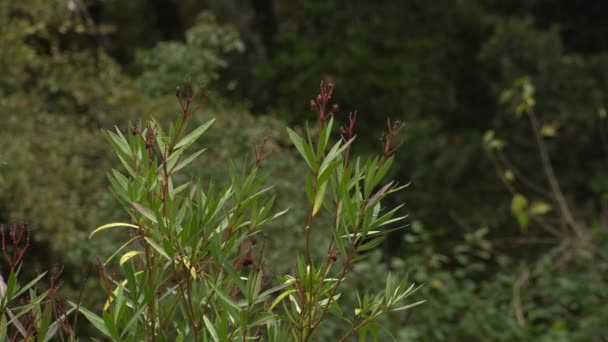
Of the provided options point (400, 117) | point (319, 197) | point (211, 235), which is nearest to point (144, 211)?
point (211, 235)

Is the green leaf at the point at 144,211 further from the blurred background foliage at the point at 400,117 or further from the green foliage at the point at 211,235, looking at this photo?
the blurred background foliage at the point at 400,117

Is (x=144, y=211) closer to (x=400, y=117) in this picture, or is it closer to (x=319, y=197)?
(x=319, y=197)

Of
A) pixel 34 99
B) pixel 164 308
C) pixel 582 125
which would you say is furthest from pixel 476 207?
pixel 164 308

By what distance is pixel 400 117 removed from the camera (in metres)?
9.04

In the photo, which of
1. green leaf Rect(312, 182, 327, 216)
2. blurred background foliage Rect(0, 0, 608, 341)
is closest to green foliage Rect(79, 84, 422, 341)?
green leaf Rect(312, 182, 327, 216)

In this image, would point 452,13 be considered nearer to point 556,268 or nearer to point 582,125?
point 582,125

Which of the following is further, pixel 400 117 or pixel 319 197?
pixel 400 117

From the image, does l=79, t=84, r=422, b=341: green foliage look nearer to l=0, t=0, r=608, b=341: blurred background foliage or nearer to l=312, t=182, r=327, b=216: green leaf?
l=312, t=182, r=327, b=216: green leaf

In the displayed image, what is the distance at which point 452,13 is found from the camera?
9109 mm

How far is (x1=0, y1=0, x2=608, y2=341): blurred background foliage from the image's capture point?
19.5 ft

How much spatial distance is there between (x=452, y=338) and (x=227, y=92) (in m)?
3.82

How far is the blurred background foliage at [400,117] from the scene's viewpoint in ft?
19.5

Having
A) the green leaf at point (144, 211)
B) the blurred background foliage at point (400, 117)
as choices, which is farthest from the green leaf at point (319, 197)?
the blurred background foliage at point (400, 117)

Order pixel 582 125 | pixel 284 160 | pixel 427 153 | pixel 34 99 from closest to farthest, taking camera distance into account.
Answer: pixel 284 160 → pixel 34 99 → pixel 582 125 → pixel 427 153
